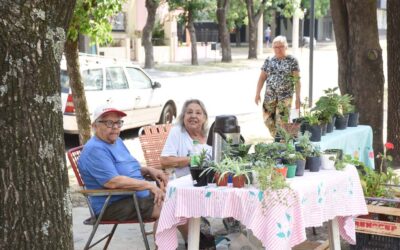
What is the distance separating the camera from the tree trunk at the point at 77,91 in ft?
32.1

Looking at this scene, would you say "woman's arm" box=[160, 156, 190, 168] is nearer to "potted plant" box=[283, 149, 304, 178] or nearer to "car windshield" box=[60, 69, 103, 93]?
"potted plant" box=[283, 149, 304, 178]

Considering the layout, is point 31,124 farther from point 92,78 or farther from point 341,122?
point 92,78

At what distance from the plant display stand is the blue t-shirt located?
1.66m

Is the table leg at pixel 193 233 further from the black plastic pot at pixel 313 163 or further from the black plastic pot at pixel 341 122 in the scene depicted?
the black plastic pot at pixel 341 122

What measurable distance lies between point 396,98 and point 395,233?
4.52 meters

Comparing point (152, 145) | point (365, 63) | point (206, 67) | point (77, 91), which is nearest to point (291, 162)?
point (152, 145)

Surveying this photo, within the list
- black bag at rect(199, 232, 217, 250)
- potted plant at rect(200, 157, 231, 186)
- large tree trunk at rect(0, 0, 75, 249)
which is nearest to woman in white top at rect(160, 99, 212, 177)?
black bag at rect(199, 232, 217, 250)

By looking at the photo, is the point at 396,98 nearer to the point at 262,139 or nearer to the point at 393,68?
the point at 393,68

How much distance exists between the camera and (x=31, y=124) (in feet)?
10.5

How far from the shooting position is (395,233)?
5473 mm

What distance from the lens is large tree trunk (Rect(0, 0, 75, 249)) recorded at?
3.12 meters

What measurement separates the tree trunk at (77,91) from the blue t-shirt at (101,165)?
4384 mm

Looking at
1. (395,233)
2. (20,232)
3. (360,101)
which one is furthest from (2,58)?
(360,101)

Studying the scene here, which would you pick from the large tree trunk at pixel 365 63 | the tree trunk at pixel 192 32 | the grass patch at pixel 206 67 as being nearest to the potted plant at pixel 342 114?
the large tree trunk at pixel 365 63
